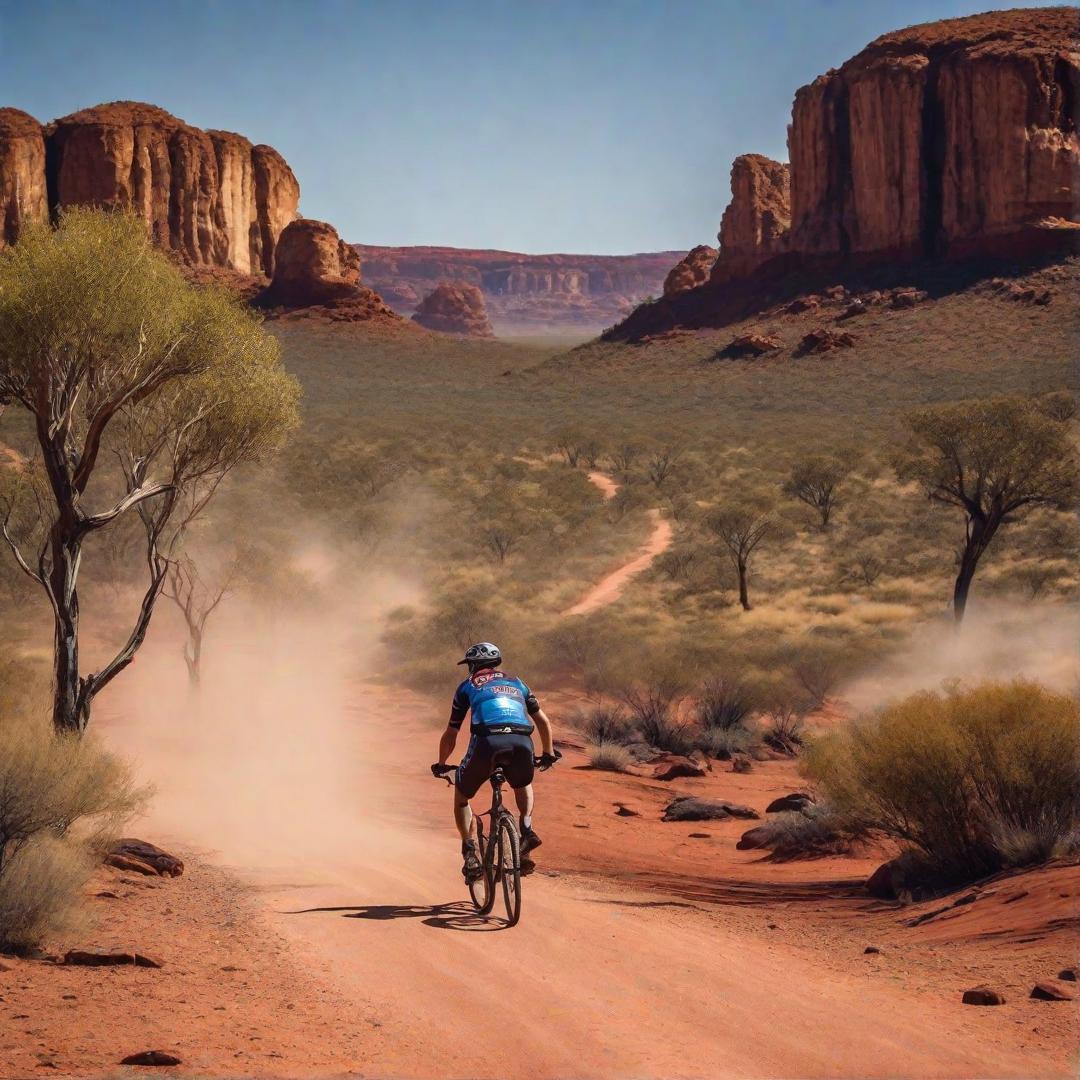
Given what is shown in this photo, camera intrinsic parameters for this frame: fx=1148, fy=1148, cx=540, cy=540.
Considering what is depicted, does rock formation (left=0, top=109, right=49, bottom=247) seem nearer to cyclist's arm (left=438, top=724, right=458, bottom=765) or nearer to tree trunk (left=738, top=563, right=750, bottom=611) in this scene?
tree trunk (left=738, top=563, right=750, bottom=611)

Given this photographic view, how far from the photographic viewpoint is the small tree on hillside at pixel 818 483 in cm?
3862

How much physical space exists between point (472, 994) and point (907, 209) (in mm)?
91002

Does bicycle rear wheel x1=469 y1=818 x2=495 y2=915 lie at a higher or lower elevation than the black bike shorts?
lower

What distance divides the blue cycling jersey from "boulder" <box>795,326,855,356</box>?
234ft

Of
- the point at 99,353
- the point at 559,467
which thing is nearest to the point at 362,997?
the point at 99,353

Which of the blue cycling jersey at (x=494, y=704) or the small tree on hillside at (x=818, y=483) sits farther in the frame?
the small tree on hillside at (x=818, y=483)

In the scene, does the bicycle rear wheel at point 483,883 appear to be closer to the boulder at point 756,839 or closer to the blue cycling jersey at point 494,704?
the blue cycling jersey at point 494,704

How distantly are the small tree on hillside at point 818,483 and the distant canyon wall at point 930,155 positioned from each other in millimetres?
48770

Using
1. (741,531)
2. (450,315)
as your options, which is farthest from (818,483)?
(450,315)

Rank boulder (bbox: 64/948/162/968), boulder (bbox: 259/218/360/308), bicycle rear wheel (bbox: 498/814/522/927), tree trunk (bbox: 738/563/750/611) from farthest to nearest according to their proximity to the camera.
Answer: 1. boulder (bbox: 259/218/360/308)
2. tree trunk (bbox: 738/563/750/611)
3. bicycle rear wheel (bbox: 498/814/522/927)
4. boulder (bbox: 64/948/162/968)

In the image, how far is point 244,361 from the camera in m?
12.5

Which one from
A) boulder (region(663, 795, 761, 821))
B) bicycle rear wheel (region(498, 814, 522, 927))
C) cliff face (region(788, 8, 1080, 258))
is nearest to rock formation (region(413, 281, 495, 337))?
cliff face (region(788, 8, 1080, 258))

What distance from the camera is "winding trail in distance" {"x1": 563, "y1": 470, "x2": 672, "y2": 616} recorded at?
96.2ft

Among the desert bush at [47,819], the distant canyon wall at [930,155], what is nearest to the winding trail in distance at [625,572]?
the desert bush at [47,819]
